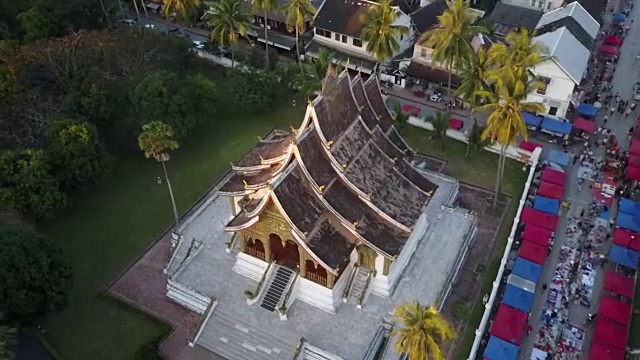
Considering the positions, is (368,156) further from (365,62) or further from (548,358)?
(365,62)

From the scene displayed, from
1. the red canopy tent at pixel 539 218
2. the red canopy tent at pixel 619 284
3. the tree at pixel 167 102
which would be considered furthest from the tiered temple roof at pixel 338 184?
the red canopy tent at pixel 619 284

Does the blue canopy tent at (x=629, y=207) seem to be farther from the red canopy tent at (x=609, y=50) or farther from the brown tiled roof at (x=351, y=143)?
the red canopy tent at (x=609, y=50)

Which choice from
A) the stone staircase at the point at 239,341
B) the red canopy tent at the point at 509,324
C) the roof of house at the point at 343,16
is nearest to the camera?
the stone staircase at the point at 239,341

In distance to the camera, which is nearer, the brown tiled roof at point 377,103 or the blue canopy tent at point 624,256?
the blue canopy tent at point 624,256

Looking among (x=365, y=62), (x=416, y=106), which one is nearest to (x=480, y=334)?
(x=416, y=106)

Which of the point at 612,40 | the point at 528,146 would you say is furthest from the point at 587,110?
the point at 612,40

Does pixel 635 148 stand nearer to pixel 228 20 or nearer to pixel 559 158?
pixel 559 158

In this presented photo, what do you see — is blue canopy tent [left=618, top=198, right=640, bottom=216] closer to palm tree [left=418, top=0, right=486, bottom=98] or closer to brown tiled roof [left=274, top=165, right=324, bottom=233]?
palm tree [left=418, top=0, right=486, bottom=98]

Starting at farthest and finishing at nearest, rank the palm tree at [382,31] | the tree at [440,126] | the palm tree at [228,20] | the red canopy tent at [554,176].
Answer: the palm tree at [228,20] < the tree at [440,126] < the palm tree at [382,31] < the red canopy tent at [554,176]
